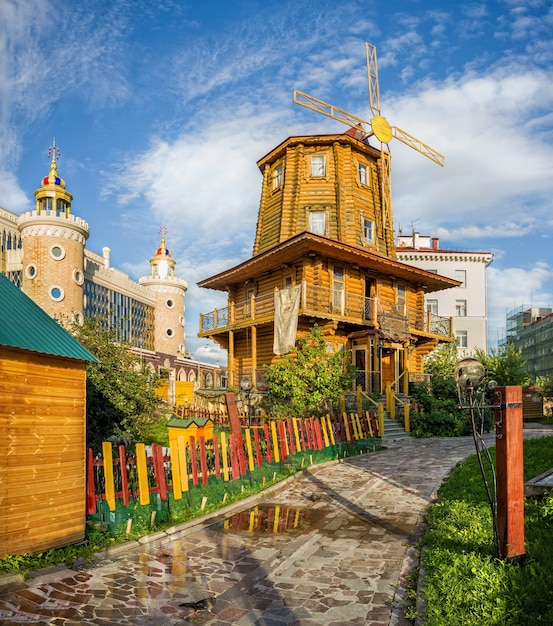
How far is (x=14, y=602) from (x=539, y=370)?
229 feet

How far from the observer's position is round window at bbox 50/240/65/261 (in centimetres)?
3644

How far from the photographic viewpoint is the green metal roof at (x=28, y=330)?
600 centimetres

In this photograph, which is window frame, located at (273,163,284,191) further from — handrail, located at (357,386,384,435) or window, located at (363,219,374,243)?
handrail, located at (357,386,384,435)

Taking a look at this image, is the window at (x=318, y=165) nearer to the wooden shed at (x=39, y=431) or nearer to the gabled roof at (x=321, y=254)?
the gabled roof at (x=321, y=254)

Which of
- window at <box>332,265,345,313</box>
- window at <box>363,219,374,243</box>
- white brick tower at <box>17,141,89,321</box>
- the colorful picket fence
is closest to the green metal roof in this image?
the colorful picket fence

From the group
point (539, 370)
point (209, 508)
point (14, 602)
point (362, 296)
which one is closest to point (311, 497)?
point (209, 508)

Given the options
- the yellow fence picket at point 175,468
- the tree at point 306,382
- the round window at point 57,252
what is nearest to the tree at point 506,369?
the tree at point 306,382

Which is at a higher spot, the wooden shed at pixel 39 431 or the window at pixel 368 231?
the window at pixel 368 231

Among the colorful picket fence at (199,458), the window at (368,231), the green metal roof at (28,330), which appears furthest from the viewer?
the window at (368,231)

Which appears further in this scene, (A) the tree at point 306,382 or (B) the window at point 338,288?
(B) the window at point 338,288

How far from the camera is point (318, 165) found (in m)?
27.8

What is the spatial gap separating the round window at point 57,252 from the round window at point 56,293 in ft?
7.11

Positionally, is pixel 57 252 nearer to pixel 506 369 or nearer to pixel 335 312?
pixel 335 312

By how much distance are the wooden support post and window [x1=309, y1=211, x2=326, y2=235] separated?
72.6 ft
